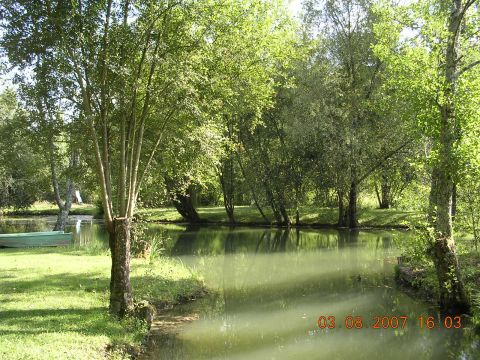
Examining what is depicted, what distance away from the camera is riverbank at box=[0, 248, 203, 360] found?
23.5ft

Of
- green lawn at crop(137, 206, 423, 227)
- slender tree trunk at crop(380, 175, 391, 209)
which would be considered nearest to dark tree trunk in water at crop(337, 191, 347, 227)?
green lawn at crop(137, 206, 423, 227)

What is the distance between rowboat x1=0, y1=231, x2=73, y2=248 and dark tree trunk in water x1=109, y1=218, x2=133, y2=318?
11798 mm

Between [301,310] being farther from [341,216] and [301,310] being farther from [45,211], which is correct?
[45,211]

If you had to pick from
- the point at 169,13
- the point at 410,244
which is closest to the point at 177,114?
the point at 169,13

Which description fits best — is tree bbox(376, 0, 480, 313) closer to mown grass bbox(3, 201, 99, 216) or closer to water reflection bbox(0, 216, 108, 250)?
water reflection bbox(0, 216, 108, 250)

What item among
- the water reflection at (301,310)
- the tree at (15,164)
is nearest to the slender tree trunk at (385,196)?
the water reflection at (301,310)

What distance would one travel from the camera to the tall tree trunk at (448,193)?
1005 cm

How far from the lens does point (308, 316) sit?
1105cm

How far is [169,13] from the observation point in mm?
9250

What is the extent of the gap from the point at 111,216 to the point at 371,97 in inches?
1018

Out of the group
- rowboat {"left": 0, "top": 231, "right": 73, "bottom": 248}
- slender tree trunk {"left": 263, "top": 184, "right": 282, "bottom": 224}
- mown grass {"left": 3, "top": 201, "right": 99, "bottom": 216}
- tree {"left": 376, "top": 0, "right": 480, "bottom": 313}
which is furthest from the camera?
mown grass {"left": 3, "top": 201, "right": 99, "bottom": 216}

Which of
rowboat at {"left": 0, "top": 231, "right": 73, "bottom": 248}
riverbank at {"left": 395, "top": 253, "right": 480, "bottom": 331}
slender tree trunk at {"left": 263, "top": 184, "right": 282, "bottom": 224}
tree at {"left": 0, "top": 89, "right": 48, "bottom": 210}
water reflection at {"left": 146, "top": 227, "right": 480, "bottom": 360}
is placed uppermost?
tree at {"left": 0, "top": 89, "right": 48, "bottom": 210}

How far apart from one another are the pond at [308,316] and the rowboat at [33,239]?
5744mm

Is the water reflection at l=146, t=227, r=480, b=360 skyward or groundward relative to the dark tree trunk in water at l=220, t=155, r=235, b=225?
groundward
